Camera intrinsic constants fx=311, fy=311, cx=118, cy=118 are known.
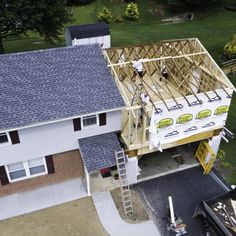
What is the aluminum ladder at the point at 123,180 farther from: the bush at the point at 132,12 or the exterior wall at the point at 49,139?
the bush at the point at 132,12

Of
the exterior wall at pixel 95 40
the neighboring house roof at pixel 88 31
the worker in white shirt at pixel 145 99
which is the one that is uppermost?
the worker in white shirt at pixel 145 99

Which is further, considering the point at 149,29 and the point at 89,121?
the point at 149,29

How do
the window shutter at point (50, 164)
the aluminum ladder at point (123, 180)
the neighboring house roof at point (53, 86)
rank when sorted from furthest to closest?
the window shutter at point (50, 164), the aluminum ladder at point (123, 180), the neighboring house roof at point (53, 86)

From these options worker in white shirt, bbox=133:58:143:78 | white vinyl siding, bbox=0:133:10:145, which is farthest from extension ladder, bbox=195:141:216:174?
white vinyl siding, bbox=0:133:10:145

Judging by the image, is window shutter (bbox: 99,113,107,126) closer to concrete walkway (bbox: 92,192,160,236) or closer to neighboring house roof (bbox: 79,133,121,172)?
neighboring house roof (bbox: 79,133,121,172)

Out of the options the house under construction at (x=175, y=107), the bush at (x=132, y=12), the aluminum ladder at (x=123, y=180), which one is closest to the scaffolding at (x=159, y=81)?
the house under construction at (x=175, y=107)

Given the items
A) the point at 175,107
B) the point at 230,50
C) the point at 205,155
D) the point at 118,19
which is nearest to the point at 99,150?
the point at 175,107

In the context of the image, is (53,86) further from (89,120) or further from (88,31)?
(88,31)
